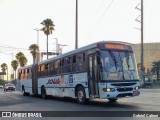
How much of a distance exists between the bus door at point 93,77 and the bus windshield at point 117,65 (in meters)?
0.62

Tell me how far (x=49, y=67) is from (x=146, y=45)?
100 metres

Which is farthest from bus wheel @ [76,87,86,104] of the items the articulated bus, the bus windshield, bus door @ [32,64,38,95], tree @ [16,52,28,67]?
→ tree @ [16,52,28,67]

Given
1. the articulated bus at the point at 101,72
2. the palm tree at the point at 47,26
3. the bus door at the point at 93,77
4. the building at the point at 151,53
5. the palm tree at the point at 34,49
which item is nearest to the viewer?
the articulated bus at the point at 101,72

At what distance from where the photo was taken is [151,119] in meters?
11.0

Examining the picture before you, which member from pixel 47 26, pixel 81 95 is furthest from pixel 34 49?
pixel 81 95

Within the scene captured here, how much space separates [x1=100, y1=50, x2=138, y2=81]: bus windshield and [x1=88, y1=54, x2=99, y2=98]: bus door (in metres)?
0.62

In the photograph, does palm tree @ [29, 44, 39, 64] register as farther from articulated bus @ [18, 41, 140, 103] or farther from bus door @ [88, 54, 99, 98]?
bus door @ [88, 54, 99, 98]

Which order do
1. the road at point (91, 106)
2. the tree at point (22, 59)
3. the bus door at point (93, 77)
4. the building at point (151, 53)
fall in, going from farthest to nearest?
1. the building at point (151, 53)
2. the tree at point (22, 59)
3. the bus door at point (93, 77)
4. the road at point (91, 106)

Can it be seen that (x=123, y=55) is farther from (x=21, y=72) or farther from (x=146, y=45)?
(x=146, y=45)

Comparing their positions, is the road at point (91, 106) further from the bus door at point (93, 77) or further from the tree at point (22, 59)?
the tree at point (22, 59)

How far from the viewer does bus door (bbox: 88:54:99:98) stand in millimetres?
16250

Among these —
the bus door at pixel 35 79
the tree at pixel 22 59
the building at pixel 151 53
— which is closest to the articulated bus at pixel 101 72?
the bus door at pixel 35 79

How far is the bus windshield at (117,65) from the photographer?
51.8 feet

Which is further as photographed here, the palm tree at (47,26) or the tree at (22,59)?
the tree at (22,59)
